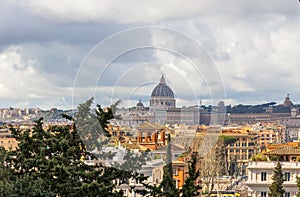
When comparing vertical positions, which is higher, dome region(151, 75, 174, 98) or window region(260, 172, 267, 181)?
dome region(151, 75, 174, 98)

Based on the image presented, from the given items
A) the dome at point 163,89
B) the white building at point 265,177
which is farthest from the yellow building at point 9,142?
the white building at point 265,177

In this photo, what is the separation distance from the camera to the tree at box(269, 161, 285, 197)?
1001 inches

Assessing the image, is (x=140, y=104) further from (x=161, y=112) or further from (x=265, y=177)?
(x=265, y=177)

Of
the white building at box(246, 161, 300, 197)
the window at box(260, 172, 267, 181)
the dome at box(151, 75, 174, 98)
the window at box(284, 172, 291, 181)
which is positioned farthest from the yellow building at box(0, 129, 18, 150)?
the window at box(284, 172, 291, 181)

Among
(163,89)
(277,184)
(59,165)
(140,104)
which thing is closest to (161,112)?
(140,104)

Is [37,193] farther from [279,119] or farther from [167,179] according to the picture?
[279,119]

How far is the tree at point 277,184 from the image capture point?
83.4 feet

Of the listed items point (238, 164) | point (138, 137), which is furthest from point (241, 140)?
point (138, 137)

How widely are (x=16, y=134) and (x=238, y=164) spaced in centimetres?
3888

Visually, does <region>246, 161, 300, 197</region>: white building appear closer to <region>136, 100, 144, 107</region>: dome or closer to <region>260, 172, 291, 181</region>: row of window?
<region>260, 172, 291, 181</region>: row of window

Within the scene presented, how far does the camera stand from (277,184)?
83.8 feet

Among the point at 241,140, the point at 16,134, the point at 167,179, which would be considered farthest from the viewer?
the point at 241,140

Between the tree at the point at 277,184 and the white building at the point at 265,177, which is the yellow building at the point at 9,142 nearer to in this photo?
the white building at the point at 265,177

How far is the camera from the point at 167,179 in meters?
8.40
